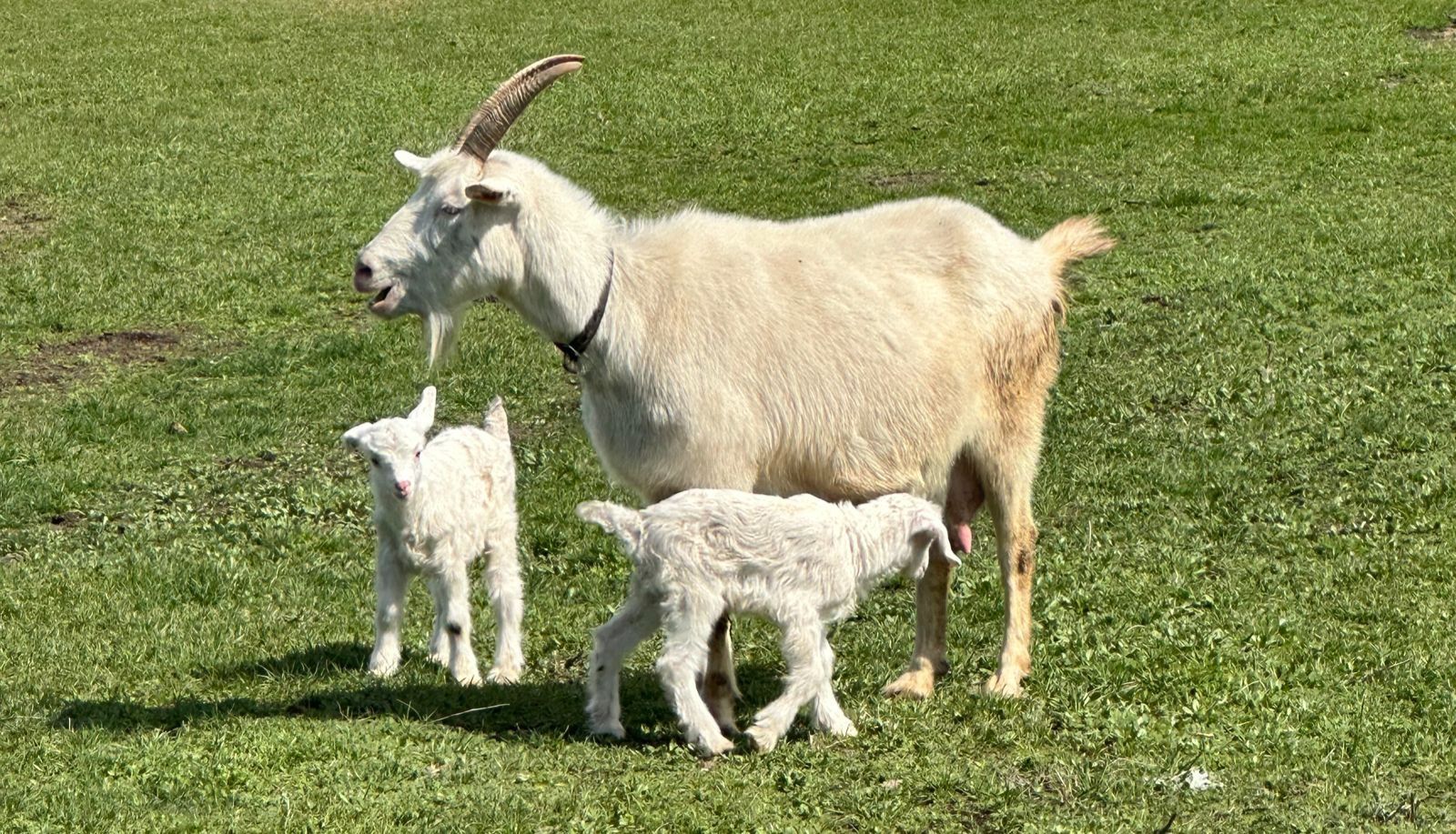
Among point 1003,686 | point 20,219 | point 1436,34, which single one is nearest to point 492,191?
point 1003,686

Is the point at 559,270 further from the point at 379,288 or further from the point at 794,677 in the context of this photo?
the point at 794,677

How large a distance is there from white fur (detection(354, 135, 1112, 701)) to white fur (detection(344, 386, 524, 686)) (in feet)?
1.71

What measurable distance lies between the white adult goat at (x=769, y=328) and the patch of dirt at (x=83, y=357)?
7174 millimetres

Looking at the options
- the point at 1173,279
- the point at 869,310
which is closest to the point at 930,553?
the point at 869,310

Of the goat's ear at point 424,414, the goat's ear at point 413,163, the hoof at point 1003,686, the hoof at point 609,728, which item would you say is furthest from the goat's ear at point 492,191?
the hoof at point 1003,686

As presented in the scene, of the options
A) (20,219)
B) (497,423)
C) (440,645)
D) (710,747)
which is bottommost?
(20,219)

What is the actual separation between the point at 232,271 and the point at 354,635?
841cm

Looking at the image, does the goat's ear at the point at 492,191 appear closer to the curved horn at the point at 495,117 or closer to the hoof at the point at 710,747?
the curved horn at the point at 495,117

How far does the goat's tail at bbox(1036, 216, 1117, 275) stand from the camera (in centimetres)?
786

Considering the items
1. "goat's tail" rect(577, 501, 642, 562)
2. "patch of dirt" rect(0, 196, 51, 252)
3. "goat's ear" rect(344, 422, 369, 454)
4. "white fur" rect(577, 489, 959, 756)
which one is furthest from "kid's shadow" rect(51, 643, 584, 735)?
"patch of dirt" rect(0, 196, 51, 252)

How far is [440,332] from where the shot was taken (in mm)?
6840

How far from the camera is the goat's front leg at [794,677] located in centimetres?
640

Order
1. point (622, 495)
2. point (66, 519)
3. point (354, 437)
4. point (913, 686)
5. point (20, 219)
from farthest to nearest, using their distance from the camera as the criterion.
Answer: point (20, 219) < point (66, 519) < point (622, 495) < point (913, 686) < point (354, 437)

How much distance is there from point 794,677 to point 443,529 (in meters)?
1.64
